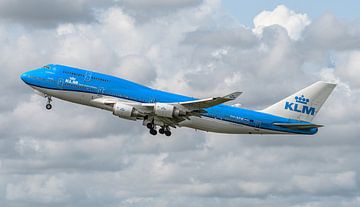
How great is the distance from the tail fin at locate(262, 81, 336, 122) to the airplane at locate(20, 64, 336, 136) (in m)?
0.73

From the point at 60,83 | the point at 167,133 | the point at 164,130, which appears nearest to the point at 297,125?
the point at 167,133

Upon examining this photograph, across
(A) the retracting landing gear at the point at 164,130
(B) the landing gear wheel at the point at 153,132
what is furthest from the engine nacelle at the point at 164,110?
(A) the retracting landing gear at the point at 164,130

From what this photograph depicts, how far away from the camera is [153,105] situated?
10712 centimetres

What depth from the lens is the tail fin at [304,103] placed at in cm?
11812

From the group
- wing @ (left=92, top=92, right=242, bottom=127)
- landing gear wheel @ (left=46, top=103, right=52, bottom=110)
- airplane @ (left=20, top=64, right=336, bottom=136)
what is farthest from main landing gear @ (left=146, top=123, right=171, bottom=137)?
landing gear wheel @ (left=46, top=103, right=52, bottom=110)

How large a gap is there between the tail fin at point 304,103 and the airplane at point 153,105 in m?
0.73

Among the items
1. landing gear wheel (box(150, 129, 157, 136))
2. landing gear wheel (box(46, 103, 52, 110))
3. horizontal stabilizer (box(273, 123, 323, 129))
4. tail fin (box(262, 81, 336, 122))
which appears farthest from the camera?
tail fin (box(262, 81, 336, 122))

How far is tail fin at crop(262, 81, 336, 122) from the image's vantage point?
118 meters

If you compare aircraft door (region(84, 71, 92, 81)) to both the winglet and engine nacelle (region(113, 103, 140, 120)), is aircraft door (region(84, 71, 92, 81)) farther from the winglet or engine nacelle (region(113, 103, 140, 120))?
the winglet

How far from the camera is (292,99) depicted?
393ft

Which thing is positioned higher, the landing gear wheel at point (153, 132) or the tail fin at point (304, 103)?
the tail fin at point (304, 103)

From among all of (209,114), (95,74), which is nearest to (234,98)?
(209,114)

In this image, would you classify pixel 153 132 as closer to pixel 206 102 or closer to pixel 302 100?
pixel 206 102

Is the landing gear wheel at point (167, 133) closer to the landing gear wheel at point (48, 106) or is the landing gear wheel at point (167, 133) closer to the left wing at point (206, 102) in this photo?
the left wing at point (206, 102)
